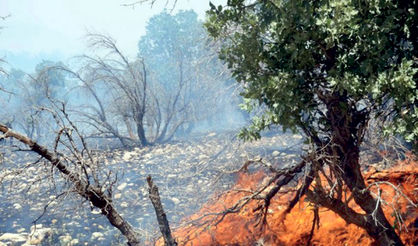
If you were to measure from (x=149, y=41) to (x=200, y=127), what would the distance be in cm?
1022

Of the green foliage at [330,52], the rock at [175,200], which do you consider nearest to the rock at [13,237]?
the rock at [175,200]

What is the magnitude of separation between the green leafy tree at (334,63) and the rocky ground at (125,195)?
3.84 ft

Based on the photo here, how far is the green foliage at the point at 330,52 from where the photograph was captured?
2.52m

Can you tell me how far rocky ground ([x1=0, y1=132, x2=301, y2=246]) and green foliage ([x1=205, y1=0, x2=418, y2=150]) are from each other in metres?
1.27

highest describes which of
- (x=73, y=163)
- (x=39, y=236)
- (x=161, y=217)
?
(x=73, y=163)

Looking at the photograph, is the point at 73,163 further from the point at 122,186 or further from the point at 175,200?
the point at 122,186

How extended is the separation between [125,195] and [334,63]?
759 centimetres

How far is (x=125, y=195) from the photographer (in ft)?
29.7

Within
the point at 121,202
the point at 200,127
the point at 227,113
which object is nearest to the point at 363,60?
the point at 121,202

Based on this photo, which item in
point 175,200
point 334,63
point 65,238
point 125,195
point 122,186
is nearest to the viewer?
point 334,63

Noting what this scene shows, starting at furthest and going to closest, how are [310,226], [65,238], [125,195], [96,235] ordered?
[125,195] < [96,235] < [65,238] < [310,226]

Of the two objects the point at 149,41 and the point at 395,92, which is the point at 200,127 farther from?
the point at 395,92

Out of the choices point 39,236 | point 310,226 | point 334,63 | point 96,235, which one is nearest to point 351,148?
point 334,63

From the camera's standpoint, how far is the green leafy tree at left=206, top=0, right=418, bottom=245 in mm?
2547
